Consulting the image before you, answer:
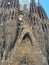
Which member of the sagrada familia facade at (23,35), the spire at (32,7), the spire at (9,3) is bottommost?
the sagrada familia facade at (23,35)

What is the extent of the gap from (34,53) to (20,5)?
11.8 m

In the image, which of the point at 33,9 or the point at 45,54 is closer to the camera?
the point at 45,54

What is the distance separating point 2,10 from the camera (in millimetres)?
29344

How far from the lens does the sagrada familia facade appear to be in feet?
74.2

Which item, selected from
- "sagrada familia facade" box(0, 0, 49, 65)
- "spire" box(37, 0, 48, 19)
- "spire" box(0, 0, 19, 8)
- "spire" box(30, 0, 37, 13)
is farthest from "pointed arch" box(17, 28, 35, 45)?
"spire" box(0, 0, 19, 8)

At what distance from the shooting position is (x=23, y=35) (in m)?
24.3

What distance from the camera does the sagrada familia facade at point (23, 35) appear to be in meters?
22.6

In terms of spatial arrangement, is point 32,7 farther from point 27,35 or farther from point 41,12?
point 27,35

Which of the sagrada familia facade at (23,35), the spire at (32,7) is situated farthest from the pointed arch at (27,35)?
the spire at (32,7)

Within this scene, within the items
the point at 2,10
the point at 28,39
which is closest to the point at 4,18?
the point at 2,10

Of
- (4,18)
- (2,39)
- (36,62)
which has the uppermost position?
(4,18)

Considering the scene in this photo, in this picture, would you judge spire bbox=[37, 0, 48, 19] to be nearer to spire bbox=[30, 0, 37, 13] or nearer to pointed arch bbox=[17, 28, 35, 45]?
spire bbox=[30, 0, 37, 13]

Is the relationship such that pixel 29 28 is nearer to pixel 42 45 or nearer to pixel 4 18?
pixel 42 45

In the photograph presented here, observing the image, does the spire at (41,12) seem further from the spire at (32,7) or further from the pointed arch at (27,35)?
the pointed arch at (27,35)
